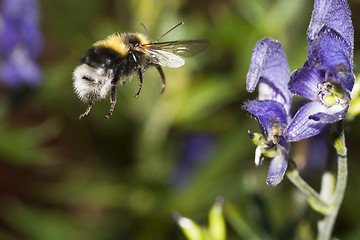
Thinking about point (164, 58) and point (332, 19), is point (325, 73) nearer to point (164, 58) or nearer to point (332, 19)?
point (332, 19)

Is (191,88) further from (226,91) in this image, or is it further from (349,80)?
(349,80)

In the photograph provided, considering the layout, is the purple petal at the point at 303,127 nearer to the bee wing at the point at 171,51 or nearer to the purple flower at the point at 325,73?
the purple flower at the point at 325,73

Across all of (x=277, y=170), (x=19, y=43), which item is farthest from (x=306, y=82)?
(x=19, y=43)

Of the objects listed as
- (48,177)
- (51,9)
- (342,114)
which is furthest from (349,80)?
(48,177)

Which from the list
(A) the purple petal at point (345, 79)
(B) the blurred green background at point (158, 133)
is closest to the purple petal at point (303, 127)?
(A) the purple petal at point (345, 79)

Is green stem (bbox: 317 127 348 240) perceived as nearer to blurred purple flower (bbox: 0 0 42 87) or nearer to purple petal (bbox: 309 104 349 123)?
purple petal (bbox: 309 104 349 123)

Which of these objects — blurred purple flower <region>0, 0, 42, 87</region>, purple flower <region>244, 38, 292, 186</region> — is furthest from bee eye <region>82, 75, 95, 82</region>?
blurred purple flower <region>0, 0, 42, 87</region>
